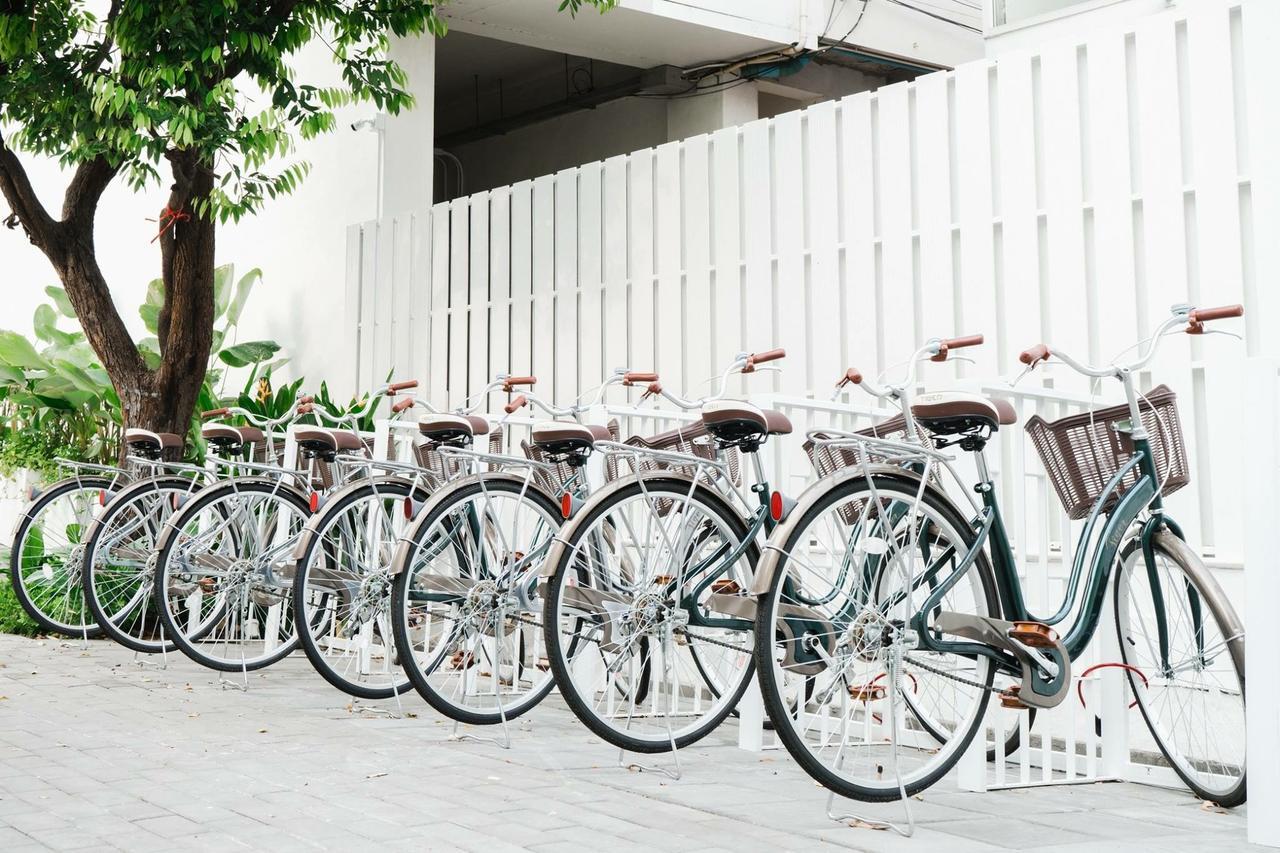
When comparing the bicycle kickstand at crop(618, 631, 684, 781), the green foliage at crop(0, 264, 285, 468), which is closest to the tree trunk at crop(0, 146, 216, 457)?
the green foliage at crop(0, 264, 285, 468)

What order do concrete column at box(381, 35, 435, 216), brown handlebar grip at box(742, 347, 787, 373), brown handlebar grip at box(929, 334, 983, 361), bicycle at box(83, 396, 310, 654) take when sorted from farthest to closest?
concrete column at box(381, 35, 435, 216), bicycle at box(83, 396, 310, 654), brown handlebar grip at box(742, 347, 787, 373), brown handlebar grip at box(929, 334, 983, 361)

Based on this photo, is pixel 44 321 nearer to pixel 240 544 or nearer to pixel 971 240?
pixel 240 544

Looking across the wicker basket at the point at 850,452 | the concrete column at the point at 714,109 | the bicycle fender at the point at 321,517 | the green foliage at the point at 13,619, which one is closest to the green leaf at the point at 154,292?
the green foliage at the point at 13,619

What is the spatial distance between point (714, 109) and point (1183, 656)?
7.76 meters

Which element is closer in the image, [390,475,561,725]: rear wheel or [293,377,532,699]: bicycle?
[390,475,561,725]: rear wheel

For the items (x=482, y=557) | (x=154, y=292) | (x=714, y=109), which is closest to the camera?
(x=482, y=557)

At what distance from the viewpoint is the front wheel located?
364 centimetres

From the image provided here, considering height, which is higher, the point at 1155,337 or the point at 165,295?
the point at 165,295

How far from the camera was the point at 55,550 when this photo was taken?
7.25 meters

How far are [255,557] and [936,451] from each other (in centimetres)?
358

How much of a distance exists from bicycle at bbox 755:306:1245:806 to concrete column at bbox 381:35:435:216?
6.19 metres

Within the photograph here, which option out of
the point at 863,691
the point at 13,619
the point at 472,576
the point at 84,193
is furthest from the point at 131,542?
the point at 863,691

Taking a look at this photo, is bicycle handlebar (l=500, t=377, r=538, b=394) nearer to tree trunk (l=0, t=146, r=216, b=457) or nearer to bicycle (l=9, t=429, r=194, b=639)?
bicycle (l=9, t=429, r=194, b=639)

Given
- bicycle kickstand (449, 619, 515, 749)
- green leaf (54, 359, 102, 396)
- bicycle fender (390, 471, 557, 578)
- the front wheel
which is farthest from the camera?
green leaf (54, 359, 102, 396)
